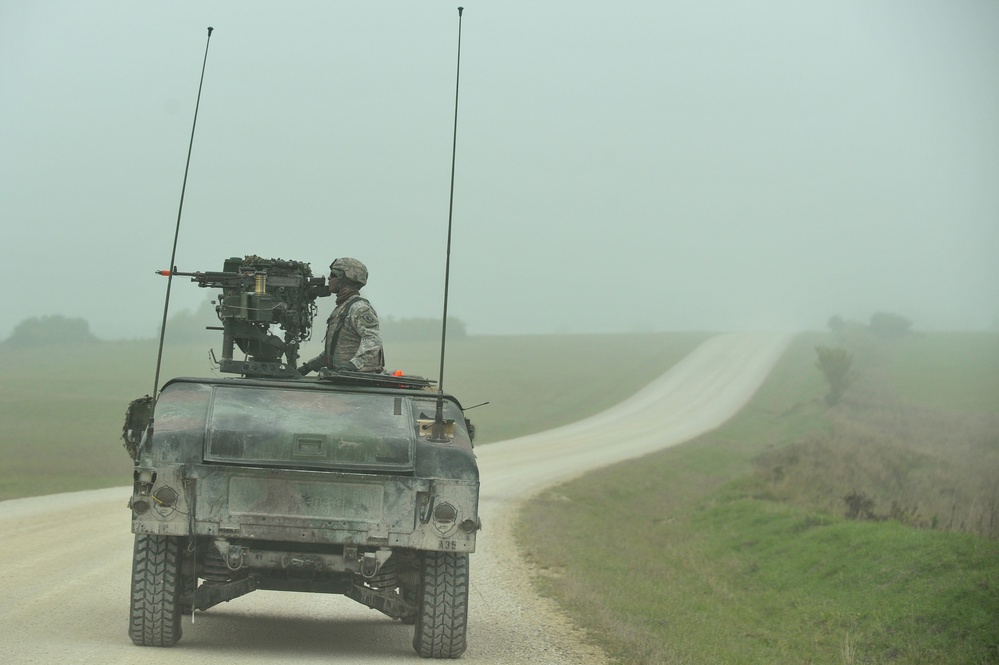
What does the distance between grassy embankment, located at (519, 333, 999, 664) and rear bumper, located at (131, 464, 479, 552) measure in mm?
2540

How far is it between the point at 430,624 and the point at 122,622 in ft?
10.3

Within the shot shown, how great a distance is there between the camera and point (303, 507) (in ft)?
27.9

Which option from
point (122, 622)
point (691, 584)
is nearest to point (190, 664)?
point (122, 622)

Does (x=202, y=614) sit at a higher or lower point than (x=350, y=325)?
lower

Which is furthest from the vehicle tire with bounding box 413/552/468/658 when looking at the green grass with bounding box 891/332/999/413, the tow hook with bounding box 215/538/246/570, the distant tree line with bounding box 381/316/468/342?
the distant tree line with bounding box 381/316/468/342

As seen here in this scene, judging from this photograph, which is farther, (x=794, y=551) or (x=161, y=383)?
(x=161, y=383)

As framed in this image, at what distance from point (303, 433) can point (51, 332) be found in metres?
81.9

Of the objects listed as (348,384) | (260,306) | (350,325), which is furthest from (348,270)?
(348,384)

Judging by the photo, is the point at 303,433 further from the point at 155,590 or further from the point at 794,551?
the point at 794,551

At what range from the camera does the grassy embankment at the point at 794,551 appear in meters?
12.4

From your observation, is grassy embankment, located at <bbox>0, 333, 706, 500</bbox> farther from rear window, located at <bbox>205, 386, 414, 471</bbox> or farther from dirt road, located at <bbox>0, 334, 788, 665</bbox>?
rear window, located at <bbox>205, 386, 414, 471</bbox>

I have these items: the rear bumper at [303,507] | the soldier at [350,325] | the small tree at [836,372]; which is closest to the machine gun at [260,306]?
the soldier at [350,325]

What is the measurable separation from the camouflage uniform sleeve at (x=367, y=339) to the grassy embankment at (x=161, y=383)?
17016 mm

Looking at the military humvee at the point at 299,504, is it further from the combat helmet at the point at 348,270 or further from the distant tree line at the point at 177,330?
the distant tree line at the point at 177,330
